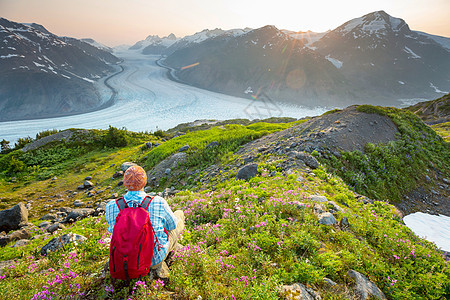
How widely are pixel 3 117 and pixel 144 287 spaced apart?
98925 millimetres

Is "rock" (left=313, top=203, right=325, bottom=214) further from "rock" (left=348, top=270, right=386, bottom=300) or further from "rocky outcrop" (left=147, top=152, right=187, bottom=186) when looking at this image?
"rocky outcrop" (left=147, top=152, right=187, bottom=186)

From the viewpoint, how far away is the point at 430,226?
9.04m

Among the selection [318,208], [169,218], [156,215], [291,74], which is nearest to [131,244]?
[156,215]

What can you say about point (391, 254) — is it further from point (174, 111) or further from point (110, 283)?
point (174, 111)

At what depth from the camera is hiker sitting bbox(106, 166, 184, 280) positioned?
9.86 feet

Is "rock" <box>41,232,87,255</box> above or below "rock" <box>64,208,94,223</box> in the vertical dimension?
above

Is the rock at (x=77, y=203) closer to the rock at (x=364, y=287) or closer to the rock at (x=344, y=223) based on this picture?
the rock at (x=344, y=223)

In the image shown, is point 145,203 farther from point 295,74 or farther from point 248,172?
point 295,74

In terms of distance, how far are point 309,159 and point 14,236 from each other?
42.3 ft

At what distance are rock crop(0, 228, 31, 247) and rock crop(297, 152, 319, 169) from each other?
40.3 ft

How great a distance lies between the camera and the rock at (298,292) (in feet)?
10.4

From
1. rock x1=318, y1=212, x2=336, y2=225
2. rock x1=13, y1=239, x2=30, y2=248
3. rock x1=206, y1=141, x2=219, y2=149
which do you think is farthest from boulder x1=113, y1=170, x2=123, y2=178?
rock x1=318, y1=212, x2=336, y2=225

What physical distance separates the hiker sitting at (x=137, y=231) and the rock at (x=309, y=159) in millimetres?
7959

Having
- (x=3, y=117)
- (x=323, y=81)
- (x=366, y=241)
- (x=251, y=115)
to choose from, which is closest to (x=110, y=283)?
(x=366, y=241)
